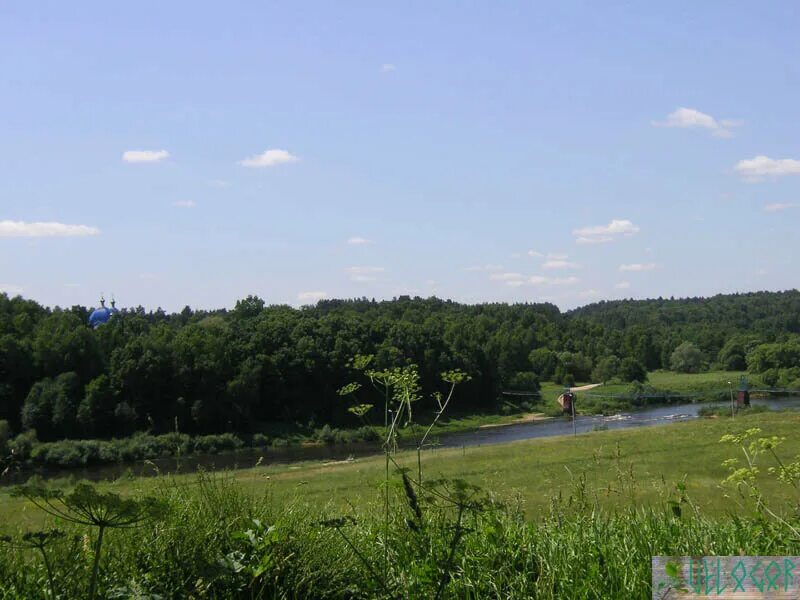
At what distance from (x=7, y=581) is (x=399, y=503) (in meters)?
2.16

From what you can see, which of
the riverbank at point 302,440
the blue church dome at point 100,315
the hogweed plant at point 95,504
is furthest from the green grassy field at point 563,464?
the blue church dome at point 100,315

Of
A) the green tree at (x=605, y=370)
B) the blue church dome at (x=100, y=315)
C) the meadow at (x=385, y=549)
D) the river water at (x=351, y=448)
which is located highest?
the blue church dome at (x=100, y=315)

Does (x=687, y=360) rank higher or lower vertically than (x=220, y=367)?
lower

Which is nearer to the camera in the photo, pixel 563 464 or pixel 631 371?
pixel 563 464

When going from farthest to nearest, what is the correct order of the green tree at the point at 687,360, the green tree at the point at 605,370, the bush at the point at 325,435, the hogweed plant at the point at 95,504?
the green tree at the point at 687,360 → the green tree at the point at 605,370 → the bush at the point at 325,435 → the hogweed plant at the point at 95,504

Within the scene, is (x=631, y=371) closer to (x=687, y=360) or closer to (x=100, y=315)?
(x=687, y=360)

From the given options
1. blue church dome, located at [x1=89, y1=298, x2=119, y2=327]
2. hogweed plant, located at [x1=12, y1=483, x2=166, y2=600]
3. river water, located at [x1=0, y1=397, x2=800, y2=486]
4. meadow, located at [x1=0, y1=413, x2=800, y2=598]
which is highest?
blue church dome, located at [x1=89, y1=298, x2=119, y2=327]

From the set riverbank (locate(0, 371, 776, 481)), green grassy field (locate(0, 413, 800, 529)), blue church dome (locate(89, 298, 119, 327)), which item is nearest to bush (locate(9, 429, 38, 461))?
green grassy field (locate(0, 413, 800, 529))

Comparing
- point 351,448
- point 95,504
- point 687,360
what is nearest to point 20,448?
point 95,504

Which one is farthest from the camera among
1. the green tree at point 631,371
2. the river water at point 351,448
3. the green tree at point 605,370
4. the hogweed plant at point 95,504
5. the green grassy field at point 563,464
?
the green tree at point 605,370

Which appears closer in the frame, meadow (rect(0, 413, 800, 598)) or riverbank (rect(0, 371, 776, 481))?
meadow (rect(0, 413, 800, 598))

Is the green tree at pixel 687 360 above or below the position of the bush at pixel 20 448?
below

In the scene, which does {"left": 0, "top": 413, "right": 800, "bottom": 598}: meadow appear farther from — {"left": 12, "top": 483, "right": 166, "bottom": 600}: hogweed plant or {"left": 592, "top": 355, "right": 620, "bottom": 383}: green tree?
{"left": 592, "top": 355, "right": 620, "bottom": 383}: green tree

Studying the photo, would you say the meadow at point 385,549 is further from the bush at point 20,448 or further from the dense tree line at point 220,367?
the dense tree line at point 220,367
